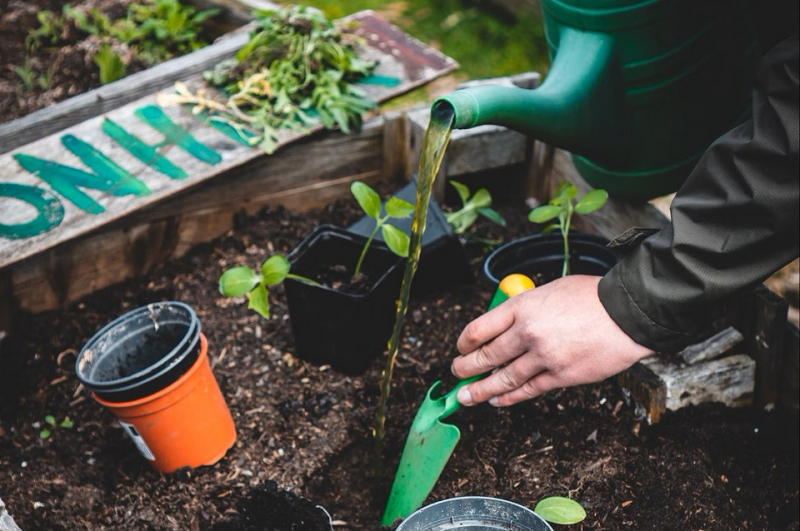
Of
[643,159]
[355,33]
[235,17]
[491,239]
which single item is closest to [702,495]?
[643,159]

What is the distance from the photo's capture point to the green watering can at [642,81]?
4.89 feet

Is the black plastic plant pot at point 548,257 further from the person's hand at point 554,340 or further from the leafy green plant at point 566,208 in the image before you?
the person's hand at point 554,340

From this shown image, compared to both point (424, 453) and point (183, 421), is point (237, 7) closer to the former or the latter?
point (183, 421)

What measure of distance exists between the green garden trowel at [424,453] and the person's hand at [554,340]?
0.52ft

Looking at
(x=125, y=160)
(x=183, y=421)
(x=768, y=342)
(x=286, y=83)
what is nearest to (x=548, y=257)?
(x=768, y=342)

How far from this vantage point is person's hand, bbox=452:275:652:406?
1.22 metres

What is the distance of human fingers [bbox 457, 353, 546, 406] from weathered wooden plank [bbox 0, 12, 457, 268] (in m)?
1.17

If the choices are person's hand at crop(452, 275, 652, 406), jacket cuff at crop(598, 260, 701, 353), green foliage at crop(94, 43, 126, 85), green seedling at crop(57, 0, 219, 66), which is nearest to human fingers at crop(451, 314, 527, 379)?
person's hand at crop(452, 275, 652, 406)

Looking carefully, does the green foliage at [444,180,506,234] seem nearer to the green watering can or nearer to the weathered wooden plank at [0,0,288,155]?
the green watering can

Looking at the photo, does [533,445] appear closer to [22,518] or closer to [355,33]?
[22,518]

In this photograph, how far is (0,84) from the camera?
313 centimetres

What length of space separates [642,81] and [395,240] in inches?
27.1

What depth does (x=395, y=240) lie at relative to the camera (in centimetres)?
168

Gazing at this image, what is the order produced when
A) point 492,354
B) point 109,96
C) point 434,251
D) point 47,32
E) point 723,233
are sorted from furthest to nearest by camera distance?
point 47,32 → point 109,96 → point 434,251 → point 492,354 → point 723,233
